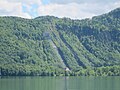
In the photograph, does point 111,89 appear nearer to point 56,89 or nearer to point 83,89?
point 83,89

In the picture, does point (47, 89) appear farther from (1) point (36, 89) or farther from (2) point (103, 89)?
(2) point (103, 89)

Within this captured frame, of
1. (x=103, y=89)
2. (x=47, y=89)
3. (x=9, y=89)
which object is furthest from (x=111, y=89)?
(x=9, y=89)

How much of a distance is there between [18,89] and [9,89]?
3.27 meters

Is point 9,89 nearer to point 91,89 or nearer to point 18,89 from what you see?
point 18,89

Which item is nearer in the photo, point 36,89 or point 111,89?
point 111,89

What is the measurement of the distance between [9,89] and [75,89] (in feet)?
67.0

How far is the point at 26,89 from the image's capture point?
127m

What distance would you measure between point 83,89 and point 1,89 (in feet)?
81.6

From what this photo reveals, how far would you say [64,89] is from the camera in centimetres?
13138

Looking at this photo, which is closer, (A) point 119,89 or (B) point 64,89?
(A) point 119,89

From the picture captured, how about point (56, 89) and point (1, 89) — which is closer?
point (1, 89)

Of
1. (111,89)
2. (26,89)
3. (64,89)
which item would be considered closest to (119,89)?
(111,89)

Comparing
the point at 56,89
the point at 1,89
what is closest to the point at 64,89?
the point at 56,89

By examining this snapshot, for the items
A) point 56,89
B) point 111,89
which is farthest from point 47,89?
point 111,89
